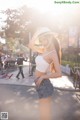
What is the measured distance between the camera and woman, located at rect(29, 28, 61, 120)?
3875mm

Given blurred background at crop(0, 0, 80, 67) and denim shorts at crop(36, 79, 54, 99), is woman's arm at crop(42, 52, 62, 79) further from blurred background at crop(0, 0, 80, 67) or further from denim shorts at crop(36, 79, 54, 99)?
blurred background at crop(0, 0, 80, 67)

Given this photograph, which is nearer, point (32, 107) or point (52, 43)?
point (52, 43)

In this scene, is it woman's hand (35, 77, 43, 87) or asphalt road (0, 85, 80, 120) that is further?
asphalt road (0, 85, 80, 120)

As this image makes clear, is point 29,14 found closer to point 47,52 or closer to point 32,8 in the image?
point 32,8

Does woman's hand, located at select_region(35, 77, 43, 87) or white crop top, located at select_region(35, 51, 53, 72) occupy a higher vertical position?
white crop top, located at select_region(35, 51, 53, 72)

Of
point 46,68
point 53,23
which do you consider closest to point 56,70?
point 46,68

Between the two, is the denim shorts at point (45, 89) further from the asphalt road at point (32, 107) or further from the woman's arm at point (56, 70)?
the asphalt road at point (32, 107)

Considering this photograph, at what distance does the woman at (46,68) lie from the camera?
12.7 feet

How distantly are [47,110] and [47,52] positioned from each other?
70cm

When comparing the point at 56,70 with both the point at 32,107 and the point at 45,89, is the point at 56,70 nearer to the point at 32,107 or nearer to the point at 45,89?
the point at 45,89

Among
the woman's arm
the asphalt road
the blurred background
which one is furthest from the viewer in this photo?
the blurred background

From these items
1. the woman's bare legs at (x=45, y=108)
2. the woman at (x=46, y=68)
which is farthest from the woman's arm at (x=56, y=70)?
the woman's bare legs at (x=45, y=108)

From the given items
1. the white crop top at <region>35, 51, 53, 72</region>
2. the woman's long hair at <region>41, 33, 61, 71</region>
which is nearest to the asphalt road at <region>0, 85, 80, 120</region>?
the white crop top at <region>35, 51, 53, 72</region>

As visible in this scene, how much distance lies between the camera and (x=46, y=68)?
12.9 feet
